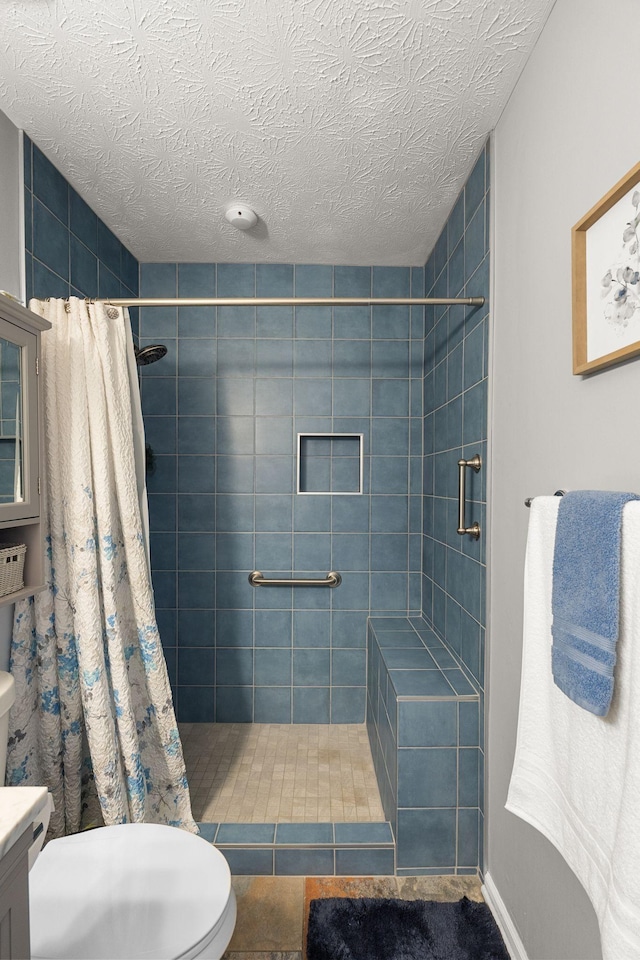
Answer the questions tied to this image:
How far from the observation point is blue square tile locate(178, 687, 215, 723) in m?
2.86

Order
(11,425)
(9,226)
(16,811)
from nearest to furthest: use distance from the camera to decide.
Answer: (16,811) < (11,425) < (9,226)

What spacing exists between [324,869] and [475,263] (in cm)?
216

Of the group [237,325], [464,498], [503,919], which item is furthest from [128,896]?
[237,325]

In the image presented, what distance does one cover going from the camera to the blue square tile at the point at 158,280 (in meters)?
2.87

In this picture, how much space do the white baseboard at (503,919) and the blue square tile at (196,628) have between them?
1.64 metres

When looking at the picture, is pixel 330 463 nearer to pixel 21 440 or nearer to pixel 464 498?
pixel 464 498

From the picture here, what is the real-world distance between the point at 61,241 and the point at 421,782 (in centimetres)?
231

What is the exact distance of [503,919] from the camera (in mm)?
1586

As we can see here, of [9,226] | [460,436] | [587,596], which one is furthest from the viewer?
[460,436]

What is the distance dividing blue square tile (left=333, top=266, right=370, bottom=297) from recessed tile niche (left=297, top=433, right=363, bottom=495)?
75 cm

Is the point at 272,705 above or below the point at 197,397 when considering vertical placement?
below

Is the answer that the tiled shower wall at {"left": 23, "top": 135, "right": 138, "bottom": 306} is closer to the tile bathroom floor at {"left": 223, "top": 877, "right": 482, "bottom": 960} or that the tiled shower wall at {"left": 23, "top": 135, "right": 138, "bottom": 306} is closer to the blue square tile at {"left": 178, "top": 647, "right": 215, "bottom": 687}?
the blue square tile at {"left": 178, "top": 647, "right": 215, "bottom": 687}

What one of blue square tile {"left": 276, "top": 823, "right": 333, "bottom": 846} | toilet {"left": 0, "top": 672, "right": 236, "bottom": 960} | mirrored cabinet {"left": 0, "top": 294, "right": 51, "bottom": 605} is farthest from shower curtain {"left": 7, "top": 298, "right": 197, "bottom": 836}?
blue square tile {"left": 276, "top": 823, "right": 333, "bottom": 846}

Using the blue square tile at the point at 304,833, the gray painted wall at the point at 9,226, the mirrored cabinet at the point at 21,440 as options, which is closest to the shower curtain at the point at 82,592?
the gray painted wall at the point at 9,226
